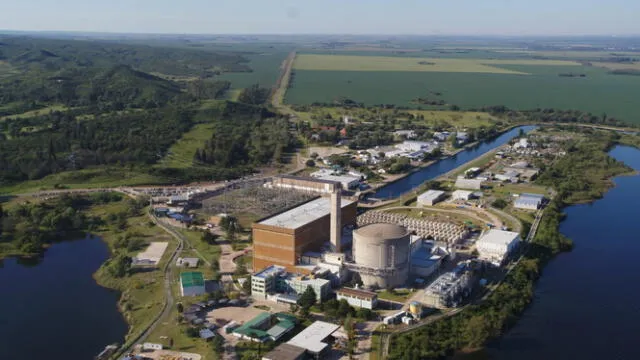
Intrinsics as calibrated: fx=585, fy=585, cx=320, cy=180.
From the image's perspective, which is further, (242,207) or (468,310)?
(242,207)

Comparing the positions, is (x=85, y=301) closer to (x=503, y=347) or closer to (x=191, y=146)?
(x=503, y=347)

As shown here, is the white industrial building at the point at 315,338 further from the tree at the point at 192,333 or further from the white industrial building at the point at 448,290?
the white industrial building at the point at 448,290

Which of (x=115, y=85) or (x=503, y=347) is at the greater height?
(x=115, y=85)

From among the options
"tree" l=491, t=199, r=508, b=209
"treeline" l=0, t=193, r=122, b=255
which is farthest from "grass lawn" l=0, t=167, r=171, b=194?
"tree" l=491, t=199, r=508, b=209

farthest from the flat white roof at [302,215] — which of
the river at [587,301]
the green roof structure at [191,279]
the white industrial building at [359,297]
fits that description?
the river at [587,301]

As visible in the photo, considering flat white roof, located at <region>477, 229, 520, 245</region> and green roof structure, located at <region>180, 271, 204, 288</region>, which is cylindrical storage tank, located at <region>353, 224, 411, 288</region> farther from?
green roof structure, located at <region>180, 271, 204, 288</region>

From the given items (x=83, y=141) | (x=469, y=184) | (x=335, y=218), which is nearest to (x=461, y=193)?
(x=469, y=184)

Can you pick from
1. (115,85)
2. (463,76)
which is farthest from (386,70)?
(115,85)
